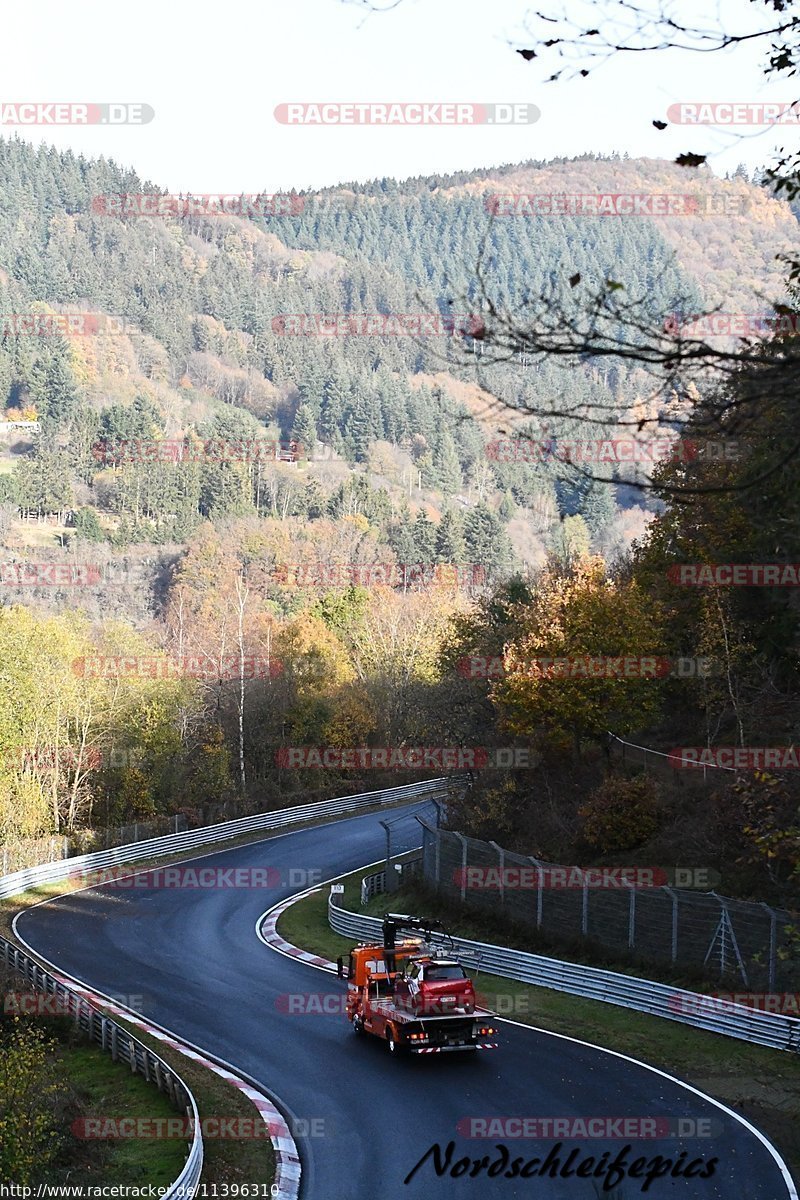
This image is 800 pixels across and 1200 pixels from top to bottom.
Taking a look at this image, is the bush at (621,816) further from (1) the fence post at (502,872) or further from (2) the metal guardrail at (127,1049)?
(2) the metal guardrail at (127,1049)

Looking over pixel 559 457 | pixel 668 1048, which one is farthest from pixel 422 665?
pixel 559 457

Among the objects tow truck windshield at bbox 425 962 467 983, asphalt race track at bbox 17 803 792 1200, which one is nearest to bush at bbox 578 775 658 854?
asphalt race track at bbox 17 803 792 1200

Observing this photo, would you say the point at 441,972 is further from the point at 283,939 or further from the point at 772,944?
the point at 283,939

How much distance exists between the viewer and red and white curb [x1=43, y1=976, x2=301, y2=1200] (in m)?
16.2

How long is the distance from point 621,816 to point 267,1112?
1626 centimetres

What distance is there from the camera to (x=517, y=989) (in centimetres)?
2836

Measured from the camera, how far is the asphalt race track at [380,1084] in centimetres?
1580

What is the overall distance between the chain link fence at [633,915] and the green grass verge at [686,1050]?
1605mm

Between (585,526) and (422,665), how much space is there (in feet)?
333

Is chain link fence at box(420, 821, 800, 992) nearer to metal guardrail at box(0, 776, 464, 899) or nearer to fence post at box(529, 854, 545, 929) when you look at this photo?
fence post at box(529, 854, 545, 929)

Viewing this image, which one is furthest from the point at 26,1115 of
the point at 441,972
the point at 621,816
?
the point at 621,816

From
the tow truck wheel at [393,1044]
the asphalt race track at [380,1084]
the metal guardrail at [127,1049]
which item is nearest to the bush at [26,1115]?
the metal guardrail at [127,1049]

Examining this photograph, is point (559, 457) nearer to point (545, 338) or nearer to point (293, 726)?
point (545, 338)

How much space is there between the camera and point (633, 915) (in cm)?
2795
